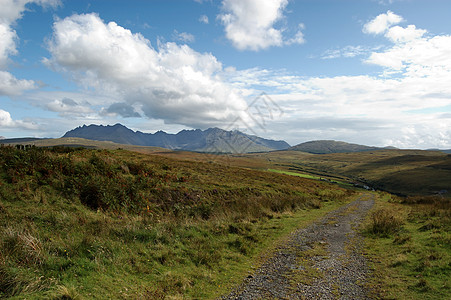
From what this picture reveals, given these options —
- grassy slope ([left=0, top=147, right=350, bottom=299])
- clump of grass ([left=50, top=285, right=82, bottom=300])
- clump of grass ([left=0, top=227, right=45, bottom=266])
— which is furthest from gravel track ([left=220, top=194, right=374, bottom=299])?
clump of grass ([left=0, top=227, right=45, bottom=266])

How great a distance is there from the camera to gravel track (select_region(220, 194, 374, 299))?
693 cm

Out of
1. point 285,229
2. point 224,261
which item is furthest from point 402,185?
point 224,261

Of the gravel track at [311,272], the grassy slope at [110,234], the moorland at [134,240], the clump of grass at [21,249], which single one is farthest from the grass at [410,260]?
the clump of grass at [21,249]

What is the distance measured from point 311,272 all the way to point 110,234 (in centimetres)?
765

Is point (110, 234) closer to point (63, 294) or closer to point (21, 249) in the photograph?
point (21, 249)

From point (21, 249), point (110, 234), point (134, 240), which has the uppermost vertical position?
point (21, 249)

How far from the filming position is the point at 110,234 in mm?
9141

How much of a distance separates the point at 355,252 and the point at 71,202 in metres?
15.1

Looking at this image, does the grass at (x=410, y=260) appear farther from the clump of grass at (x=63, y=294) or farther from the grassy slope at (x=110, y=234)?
the clump of grass at (x=63, y=294)

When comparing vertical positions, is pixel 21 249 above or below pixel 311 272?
above

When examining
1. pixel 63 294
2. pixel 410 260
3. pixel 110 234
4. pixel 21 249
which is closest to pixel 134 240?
pixel 110 234

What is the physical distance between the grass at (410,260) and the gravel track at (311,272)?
1.99 feet

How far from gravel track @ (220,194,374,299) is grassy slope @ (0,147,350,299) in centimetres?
87

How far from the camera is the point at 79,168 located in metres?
17.2
